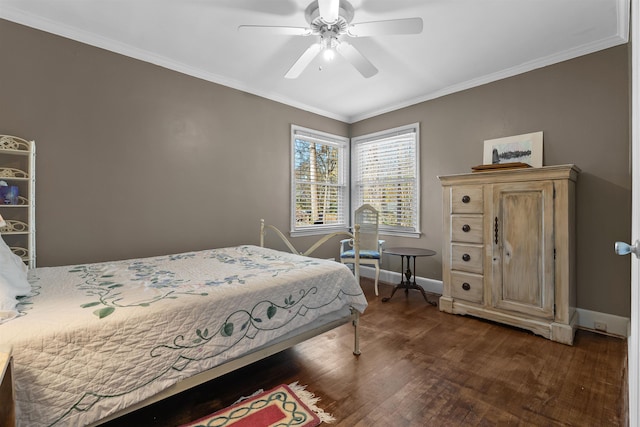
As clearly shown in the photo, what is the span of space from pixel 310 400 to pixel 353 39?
9.02 feet

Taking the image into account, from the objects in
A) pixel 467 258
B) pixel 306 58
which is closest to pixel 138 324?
pixel 306 58

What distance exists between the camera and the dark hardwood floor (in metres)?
1.61

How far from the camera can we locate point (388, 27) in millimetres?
2031

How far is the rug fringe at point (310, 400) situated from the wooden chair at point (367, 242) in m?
2.01

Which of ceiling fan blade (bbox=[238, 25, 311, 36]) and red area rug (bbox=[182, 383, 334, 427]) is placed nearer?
red area rug (bbox=[182, 383, 334, 427])

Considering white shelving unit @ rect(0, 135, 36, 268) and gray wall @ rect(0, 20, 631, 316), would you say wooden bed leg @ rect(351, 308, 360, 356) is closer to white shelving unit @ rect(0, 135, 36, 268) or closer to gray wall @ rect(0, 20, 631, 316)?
gray wall @ rect(0, 20, 631, 316)

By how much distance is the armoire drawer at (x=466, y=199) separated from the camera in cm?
292

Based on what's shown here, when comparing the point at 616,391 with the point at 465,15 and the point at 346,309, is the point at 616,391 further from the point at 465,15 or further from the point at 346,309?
the point at 465,15

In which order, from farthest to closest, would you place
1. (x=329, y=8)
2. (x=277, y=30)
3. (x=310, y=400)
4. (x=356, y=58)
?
(x=356, y=58) < (x=277, y=30) < (x=329, y=8) < (x=310, y=400)

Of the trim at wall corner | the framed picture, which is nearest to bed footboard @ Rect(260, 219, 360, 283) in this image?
the framed picture

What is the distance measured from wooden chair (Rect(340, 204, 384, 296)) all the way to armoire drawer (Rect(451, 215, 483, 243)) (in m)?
1.03

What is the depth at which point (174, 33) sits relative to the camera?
253 cm

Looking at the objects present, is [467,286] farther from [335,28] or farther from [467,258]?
[335,28]

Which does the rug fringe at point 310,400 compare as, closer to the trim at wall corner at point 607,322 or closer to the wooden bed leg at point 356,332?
the wooden bed leg at point 356,332
